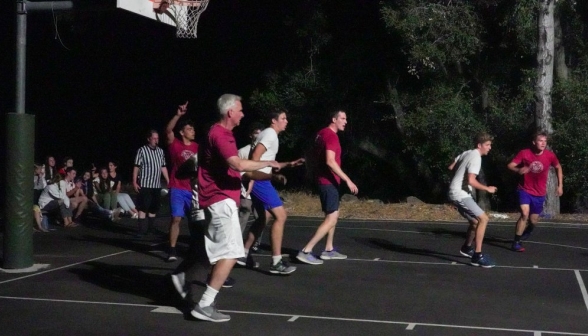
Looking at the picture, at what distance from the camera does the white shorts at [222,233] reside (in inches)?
319

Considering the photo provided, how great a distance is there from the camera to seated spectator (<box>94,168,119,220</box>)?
18.1 m

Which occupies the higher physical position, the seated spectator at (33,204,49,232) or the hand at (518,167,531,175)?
the hand at (518,167,531,175)

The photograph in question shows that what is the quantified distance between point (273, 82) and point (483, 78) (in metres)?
5.81

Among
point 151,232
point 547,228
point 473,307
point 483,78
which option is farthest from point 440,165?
point 473,307

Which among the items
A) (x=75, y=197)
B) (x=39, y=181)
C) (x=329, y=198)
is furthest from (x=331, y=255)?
(x=39, y=181)

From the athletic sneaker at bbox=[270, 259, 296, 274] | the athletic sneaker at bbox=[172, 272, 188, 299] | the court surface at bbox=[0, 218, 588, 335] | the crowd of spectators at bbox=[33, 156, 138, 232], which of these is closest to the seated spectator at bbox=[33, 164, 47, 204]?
the crowd of spectators at bbox=[33, 156, 138, 232]

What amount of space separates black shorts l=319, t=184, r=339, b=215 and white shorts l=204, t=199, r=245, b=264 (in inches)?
133

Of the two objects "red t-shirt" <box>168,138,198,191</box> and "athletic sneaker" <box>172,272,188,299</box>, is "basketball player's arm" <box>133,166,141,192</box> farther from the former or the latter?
"athletic sneaker" <box>172,272,188,299</box>

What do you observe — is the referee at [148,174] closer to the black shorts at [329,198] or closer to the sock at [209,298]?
the black shorts at [329,198]

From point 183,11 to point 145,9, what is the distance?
1.46 m

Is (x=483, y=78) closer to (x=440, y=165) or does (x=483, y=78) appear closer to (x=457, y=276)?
(x=440, y=165)

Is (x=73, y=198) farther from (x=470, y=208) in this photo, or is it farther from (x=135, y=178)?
(x=470, y=208)

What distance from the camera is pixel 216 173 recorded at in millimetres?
8281

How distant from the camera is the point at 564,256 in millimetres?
12562
